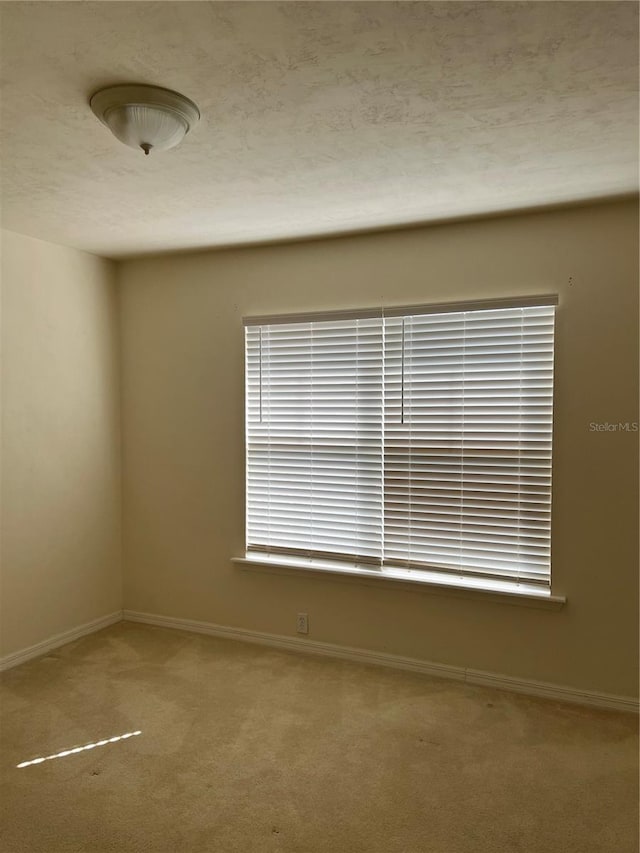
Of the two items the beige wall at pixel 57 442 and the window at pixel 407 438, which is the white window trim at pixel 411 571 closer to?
the window at pixel 407 438

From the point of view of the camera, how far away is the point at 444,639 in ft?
11.2

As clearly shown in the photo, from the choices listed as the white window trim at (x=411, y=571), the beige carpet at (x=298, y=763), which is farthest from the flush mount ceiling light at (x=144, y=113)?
the beige carpet at (x=298, y=763)

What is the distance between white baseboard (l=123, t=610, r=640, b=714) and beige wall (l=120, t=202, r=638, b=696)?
0.14ft

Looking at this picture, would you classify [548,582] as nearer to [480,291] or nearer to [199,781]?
[480,291]

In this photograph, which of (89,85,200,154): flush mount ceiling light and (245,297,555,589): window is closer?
(89,85,200,154): flush mount ceiling light

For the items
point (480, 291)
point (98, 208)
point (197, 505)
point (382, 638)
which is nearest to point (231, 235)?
point (98, 208)

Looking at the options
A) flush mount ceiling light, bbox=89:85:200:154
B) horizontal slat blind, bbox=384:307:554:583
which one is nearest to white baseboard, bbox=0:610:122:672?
horizontal slat blind, bbox=384:307:554:583

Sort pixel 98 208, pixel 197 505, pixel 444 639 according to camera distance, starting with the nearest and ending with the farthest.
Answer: pixel 98 208
pixel 444 639
pixel 197 505

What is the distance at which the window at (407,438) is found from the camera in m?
3.21

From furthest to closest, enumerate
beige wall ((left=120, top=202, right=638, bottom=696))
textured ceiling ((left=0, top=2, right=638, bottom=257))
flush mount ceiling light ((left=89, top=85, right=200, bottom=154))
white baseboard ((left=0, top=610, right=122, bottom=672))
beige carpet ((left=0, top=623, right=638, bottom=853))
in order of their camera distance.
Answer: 1. white baseboard ((left=0, top=610, right=122, bottom=672))
2. beige wall ((left=120, top=202, right=638, bottom=696))
3. beige carpet ((left=0, top=623, right=638, bottom=853))
4. flush mount ceiling light ((left=89, top=85, right=200, bottom=154))
5. textured ceiling ((left=0, top=2, right=638, bottom=257))

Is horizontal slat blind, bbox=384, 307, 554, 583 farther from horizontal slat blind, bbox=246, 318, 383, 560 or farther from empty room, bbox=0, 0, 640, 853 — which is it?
horizontal slat blind, bbox=246, 318, 383, 560

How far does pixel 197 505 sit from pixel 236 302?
137cm

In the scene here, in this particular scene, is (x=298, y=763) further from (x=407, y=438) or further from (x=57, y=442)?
(x=57, y=442)

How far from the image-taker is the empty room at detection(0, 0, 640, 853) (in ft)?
6.30
